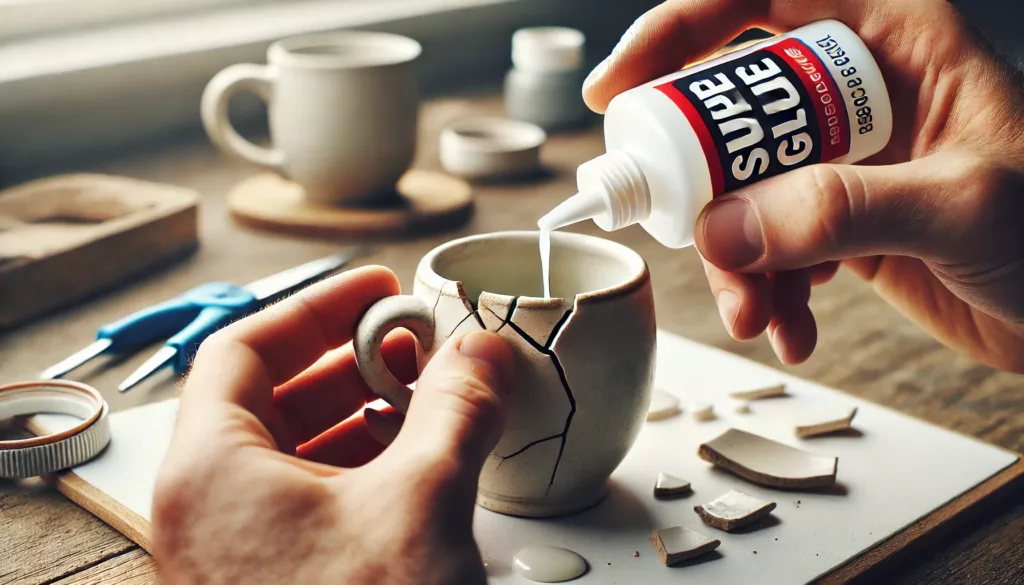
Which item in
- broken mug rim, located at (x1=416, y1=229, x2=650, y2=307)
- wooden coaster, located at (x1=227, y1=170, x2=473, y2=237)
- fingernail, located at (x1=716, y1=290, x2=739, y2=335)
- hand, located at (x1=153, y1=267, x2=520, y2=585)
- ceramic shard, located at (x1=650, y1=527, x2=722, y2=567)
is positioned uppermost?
broken mug rim, located at (x1=416, y1=229, x2=650, y2=307)

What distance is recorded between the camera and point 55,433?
0.67 metres

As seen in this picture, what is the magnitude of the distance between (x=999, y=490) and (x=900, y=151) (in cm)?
29

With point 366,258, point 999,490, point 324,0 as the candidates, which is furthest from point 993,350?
point 324,0

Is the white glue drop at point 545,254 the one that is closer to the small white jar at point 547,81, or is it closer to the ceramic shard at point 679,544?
the ceramic shard at point 679,544

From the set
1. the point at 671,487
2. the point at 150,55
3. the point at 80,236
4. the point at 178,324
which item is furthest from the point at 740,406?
the point at 150,55

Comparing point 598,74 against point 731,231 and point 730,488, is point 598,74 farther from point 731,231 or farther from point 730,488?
point 730,488

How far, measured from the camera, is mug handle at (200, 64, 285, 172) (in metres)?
1.16

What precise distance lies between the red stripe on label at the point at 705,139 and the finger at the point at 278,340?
Result: 0.21 metres

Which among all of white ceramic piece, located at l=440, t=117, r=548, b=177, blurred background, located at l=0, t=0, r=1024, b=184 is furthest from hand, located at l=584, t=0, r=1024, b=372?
blurred background, located at l=0, t=0, r=1024, b=184

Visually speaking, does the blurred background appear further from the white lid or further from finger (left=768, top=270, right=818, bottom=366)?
finger (left=768, top=270, right=818, bottom=366)

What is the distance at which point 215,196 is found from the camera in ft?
4.19

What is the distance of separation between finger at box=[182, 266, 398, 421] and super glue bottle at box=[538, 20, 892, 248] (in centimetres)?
13

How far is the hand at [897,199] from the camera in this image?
608 mm

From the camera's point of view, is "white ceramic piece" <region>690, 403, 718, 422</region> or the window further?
the window
